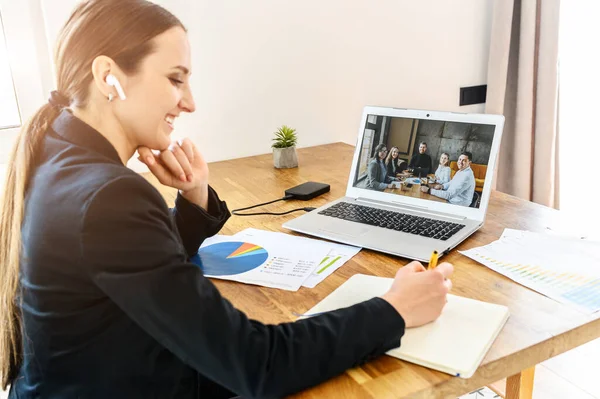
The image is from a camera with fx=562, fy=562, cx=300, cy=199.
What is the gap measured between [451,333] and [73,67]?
2.14ft

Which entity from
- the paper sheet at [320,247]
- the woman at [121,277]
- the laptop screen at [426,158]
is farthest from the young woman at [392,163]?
the woman at [121,277]

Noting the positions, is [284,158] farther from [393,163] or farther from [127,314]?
[127,314]

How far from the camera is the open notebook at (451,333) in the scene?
28.5 inches

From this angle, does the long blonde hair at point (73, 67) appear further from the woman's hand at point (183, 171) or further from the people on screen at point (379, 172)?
the people on screen at point (379, 172)

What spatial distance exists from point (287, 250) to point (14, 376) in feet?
1.71

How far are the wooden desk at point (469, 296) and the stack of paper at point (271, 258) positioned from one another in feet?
0.08

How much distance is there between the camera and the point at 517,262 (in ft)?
3.31

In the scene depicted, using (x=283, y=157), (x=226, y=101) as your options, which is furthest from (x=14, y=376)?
(x=226, y=101)

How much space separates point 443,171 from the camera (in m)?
1.24

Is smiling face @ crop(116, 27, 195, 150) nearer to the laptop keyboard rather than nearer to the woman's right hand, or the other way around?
the woman's right hand

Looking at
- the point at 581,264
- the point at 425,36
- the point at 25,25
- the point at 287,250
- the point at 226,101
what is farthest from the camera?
the point at 425,36

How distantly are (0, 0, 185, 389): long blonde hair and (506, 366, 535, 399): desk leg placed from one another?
2.96ft

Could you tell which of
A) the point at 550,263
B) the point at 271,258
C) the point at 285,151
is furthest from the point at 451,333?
the point at 285,151

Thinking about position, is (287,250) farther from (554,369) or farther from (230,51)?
(554,369)
